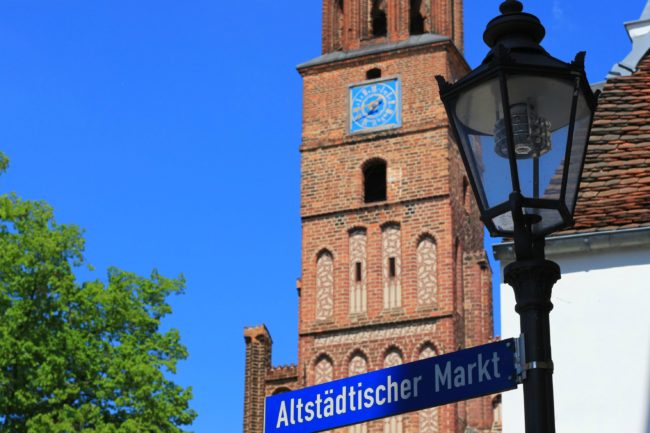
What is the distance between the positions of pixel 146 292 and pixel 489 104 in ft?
54.0

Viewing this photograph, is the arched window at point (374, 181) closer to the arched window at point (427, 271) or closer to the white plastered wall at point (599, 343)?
the arched window at point (427, 271)

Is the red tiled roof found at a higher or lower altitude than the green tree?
lower

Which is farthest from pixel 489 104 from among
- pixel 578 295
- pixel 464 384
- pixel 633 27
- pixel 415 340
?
pixel 415 340

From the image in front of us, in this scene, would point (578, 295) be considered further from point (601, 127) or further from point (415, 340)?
point (415, 340)

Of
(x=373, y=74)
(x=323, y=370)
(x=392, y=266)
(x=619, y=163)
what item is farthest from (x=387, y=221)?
(x=619, y=163)

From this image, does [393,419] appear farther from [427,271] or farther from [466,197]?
[466,197]

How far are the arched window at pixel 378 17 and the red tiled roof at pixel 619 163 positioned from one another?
24.4m

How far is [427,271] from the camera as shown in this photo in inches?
1174

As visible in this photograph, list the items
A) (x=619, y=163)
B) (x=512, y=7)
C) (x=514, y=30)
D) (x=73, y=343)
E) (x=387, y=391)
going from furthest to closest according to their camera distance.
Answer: (x=73, y=343)
(x=619, y=163)
(x=387, y=391)
(x=512, y=7)
(x=514, y=30)

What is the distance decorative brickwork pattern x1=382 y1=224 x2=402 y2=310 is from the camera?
29.9 metres

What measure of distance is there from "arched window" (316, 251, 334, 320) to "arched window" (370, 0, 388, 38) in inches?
228

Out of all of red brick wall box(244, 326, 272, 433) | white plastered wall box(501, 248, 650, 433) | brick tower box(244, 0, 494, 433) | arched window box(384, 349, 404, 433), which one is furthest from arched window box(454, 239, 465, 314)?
white plastered wall box(501, 248, 650, 433)

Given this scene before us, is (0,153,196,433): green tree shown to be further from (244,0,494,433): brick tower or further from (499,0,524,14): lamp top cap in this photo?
(499,0,524,14): lamp top cap

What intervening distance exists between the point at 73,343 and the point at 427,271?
12238 millimetres
